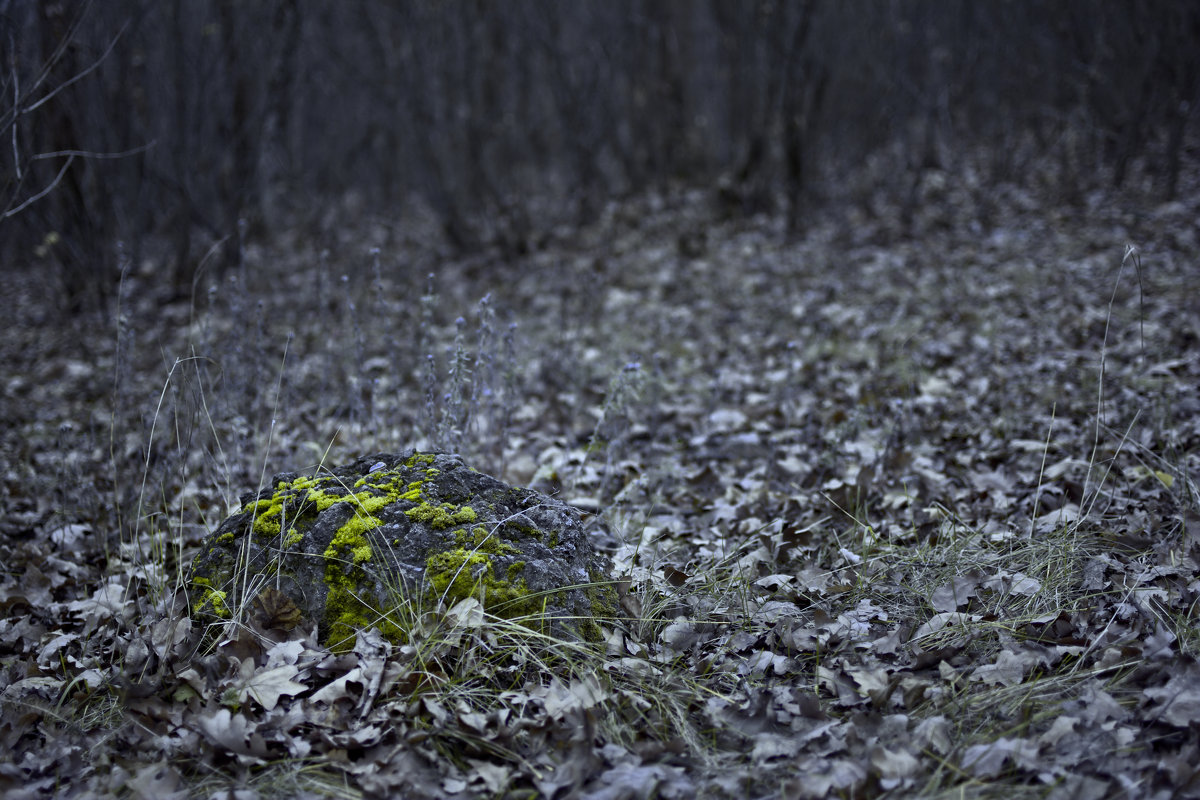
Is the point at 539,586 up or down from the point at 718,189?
down

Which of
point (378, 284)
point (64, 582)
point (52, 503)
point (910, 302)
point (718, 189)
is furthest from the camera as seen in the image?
point (718, 189)

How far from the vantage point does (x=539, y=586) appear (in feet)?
8.18

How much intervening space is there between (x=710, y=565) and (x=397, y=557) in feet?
3.79

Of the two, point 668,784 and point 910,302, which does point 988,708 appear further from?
point 910,302

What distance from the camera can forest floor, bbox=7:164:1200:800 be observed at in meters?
2.03

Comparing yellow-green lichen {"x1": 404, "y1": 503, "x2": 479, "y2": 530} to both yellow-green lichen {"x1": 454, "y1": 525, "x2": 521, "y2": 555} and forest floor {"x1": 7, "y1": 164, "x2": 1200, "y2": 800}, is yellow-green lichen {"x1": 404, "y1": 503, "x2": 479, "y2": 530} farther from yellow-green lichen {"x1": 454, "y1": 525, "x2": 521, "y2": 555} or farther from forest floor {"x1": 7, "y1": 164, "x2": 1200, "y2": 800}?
forest floor {"x1": 7, "y1": 164, "x2": 1200, "y2": 800}

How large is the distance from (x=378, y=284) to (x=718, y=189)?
7128 millimetres

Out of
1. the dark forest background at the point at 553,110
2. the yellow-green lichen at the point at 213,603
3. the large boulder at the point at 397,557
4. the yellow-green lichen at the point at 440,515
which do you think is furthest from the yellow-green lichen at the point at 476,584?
the dark forest background at the point at 553,110

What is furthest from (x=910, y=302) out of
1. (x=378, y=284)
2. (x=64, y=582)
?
(x=64, y=582)

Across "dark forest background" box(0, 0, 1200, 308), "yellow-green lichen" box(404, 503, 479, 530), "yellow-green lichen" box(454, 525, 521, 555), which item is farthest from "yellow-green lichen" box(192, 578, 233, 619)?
"dark forest background" box(0, 0, 1200, 308)

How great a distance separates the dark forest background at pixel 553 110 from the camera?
8.20 metres

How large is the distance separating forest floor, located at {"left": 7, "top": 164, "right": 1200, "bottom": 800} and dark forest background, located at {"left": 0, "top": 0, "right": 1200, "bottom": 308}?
2516 millimetres

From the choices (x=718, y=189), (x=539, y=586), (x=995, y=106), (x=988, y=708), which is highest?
(x=995, y=106)

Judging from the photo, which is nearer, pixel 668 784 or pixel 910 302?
pixel 668 784
